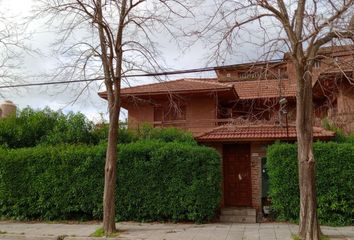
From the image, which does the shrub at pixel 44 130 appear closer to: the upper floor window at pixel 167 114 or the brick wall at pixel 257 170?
the upper floor window at pixel 167 114

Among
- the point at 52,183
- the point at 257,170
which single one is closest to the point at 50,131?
the point at 52,183

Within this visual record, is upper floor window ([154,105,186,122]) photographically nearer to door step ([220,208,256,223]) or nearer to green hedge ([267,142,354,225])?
door step ([220,208,256,223])

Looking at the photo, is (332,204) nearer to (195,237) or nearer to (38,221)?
(195,237)

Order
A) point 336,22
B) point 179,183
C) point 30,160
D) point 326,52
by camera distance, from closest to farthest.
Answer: point 336,22
point 326,52
point 179,183
point 30,160

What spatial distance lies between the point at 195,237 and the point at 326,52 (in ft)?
21.7

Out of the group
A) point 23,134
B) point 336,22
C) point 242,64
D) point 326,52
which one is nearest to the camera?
point 336,22

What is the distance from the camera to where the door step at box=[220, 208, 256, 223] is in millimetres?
16562

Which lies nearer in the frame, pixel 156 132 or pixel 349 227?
pixel 349 227

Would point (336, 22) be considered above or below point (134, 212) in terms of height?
above

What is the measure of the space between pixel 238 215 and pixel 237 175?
2328 millimetres

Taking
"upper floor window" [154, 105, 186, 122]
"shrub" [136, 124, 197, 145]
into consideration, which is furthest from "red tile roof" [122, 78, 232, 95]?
"shrub" [136, 124, 197, 145]

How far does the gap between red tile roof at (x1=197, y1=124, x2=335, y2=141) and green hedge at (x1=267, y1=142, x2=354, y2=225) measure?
6.75 ft

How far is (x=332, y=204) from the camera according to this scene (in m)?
14.2

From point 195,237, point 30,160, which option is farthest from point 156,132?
point 195,237
